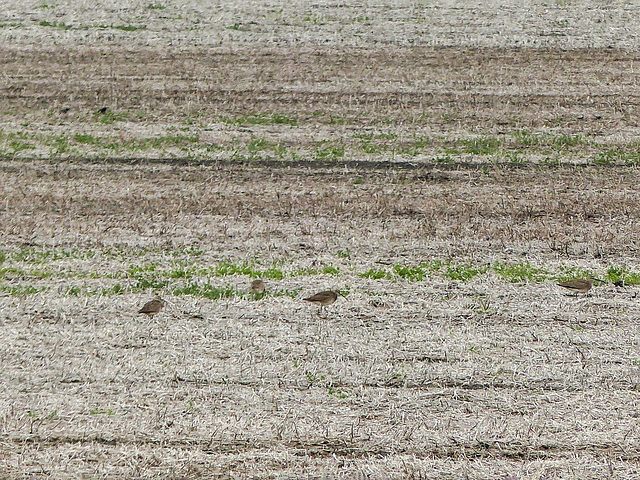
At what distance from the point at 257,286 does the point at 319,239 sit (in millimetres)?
594

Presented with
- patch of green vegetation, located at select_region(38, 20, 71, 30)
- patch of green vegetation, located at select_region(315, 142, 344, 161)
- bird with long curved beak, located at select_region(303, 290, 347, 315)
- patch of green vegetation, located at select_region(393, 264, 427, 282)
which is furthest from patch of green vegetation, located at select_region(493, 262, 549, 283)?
patch of green vegetation, located at select_region(38, 20, 71, 30)

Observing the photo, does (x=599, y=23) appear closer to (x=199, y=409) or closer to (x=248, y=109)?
(x=248, y=109)

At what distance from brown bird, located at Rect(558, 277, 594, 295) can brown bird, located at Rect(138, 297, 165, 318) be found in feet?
7.52

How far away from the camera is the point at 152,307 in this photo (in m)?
4.09

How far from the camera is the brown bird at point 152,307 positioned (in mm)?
4062

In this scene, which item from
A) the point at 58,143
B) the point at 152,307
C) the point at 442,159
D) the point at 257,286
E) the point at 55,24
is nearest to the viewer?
the point at 152,307

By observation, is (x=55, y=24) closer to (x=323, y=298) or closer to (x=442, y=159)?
(x=442, y=159)

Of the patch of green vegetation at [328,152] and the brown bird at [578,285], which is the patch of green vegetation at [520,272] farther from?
the patch of green vegetation at [328,152]

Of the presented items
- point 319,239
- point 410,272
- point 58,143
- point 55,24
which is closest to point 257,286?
point 319,239

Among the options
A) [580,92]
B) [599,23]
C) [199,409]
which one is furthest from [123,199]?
[599,23]

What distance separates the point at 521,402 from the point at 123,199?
2928 millimetres

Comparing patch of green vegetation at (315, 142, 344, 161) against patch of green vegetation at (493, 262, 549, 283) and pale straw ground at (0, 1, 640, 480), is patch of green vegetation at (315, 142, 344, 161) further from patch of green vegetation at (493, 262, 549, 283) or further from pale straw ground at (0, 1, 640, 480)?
patch of green vegetation at (493, 262, 549, 283)

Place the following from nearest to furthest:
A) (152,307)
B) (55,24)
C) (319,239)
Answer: (152,307), (319,239), (55,24)

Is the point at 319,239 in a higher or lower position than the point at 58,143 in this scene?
lower
